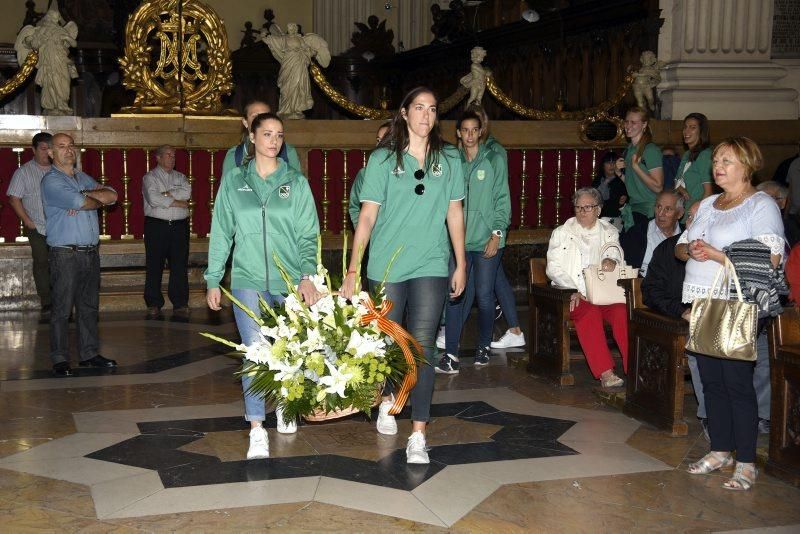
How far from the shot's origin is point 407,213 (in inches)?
212

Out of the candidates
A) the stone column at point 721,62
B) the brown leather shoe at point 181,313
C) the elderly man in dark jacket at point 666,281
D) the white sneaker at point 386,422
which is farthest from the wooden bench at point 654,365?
the stone column at point 721,62

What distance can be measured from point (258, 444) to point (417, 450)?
0.86 metres

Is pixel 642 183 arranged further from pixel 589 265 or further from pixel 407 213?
pixel 407 213

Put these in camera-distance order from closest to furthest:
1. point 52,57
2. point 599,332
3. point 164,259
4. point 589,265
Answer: point 599,332, point 589,265, point 164,259, point 52,57

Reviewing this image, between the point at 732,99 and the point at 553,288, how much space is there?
6.72m

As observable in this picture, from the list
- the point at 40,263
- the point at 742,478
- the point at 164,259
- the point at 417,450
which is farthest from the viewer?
the point at 164,259

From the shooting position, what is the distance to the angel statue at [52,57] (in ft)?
38.1

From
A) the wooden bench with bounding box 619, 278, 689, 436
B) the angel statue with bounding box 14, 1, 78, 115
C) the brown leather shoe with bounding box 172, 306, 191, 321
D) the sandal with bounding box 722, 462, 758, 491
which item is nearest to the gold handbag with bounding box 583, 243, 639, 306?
the wooden bench with bounding box 619, 278, 689, 436

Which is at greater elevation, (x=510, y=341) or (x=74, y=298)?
(x=74, y=298)

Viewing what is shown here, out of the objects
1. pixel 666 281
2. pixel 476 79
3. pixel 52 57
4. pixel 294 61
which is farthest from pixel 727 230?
pixel 52 57

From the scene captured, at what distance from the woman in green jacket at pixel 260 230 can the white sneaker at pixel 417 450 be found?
0.77 meters

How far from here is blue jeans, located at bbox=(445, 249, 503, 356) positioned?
25.4ft

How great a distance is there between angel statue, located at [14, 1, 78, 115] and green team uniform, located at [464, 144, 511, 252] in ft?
19.4

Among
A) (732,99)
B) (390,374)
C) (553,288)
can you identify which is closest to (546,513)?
(390,374)
